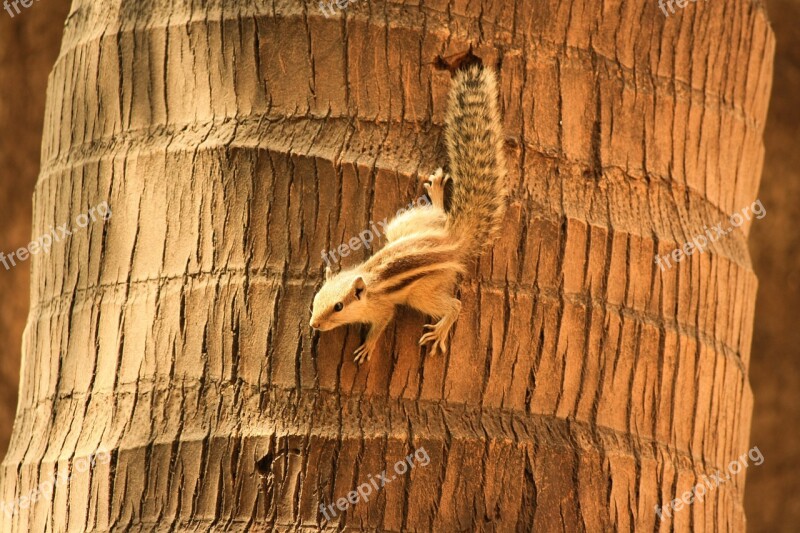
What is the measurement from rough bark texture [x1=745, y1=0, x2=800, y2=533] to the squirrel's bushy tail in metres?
5.77

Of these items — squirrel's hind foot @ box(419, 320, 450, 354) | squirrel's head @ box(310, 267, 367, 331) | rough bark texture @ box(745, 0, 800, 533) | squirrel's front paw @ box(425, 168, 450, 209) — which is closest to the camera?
squirrel's head @ box(310, 267, 367, 331)

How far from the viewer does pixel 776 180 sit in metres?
8.91

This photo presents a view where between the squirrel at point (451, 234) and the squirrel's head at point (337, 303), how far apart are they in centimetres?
1

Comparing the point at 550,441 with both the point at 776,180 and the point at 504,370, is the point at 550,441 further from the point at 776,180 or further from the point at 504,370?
the point at 776,180

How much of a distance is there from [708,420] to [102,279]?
217cm

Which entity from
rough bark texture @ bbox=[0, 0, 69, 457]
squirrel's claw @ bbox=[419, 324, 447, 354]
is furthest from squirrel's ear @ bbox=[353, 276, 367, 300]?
rough bark texture @ bbox=[0, 0, 69, 457]

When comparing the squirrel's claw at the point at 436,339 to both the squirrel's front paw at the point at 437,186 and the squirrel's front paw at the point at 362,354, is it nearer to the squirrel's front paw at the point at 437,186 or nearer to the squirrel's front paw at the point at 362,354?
the squirrel's front paw at the point at 362,354

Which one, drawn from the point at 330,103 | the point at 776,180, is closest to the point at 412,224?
the point at 330,103

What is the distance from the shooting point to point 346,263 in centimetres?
354

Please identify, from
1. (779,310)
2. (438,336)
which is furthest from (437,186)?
(779,310)

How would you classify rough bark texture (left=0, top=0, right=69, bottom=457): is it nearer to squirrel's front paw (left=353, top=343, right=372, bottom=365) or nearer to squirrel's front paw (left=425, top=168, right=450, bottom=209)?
squirrel's front paw (left=425, top=168, right=450, bottom=209)

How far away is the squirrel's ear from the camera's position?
3391 mm

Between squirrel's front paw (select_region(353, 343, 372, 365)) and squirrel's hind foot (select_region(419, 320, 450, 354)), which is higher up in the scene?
squirrel's hind foot (select_region(419, 320, 450, 354))

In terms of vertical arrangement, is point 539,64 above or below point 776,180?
below
